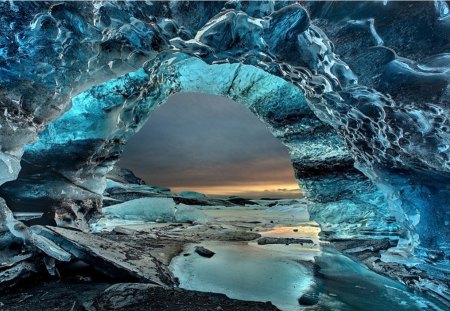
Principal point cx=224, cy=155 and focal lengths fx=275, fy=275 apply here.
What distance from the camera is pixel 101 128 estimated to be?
4.07 m

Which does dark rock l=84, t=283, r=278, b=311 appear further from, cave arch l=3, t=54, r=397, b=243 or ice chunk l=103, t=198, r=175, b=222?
ice chunk l=103, t=198, r=175, b=222

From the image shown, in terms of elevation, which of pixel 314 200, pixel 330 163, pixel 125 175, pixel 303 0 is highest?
pixel 303 0

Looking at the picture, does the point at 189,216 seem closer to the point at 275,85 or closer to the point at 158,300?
the point at 275,85

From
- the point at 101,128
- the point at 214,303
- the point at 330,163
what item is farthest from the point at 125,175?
the point at 214,303

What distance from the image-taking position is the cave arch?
389 cm

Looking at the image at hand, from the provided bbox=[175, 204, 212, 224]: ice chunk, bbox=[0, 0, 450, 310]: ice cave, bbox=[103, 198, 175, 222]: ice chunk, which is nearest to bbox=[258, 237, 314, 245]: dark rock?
bbox=[0, 0, 450, 310]: ice cave

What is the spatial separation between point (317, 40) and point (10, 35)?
2590mm

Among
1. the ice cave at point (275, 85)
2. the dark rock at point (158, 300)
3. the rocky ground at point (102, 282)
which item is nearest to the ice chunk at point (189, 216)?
the ice cave at point (275, 85)

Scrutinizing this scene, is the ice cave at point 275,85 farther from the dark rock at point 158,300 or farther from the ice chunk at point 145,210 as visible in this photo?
the ice chunk at point 145,210

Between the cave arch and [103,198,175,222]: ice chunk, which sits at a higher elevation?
the cave arch

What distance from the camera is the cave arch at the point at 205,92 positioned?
12.8 ft

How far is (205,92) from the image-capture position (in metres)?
4.58

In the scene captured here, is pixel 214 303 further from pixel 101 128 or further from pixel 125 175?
pixel 125 175

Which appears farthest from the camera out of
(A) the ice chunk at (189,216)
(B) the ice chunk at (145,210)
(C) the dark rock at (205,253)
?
(B) the ice chunk at (145,210)
